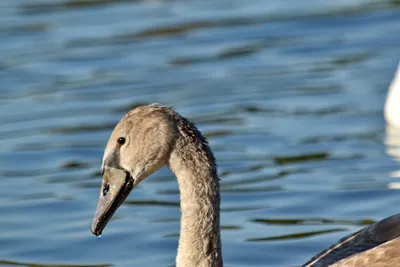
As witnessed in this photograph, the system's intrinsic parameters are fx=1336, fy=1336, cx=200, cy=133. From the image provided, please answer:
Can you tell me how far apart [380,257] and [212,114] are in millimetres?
6085

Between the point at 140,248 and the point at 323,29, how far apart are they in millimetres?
7315

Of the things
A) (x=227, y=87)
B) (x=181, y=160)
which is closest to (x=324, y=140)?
(x=227, y=87)

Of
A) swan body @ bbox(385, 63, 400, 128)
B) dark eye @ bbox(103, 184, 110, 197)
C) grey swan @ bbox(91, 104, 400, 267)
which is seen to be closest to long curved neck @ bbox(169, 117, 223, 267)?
grey swan @ bbox(91, 104, 400, 267)

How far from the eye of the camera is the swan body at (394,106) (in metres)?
12.6

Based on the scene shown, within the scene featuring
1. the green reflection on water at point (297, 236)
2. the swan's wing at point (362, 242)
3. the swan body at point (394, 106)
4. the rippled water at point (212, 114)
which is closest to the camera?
the swan's wing at point (362, 242)

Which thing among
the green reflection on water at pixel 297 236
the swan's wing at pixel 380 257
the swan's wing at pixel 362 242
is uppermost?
the green reflection on water at pixel 297 236

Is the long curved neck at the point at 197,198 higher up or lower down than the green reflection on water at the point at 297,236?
lower down

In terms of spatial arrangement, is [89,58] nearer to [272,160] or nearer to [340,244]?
[272,160]

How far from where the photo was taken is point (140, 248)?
9695mm

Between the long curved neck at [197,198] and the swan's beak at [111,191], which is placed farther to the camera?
the swan's beak at [111,191]

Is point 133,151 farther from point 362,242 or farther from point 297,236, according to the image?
point 297,236

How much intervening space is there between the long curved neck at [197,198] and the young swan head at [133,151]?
0.08m

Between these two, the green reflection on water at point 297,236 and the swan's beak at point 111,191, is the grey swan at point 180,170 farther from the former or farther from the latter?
the green reflection on water at point 297,236

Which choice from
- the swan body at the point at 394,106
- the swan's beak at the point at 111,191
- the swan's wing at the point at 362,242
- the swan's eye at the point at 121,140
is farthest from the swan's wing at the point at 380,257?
the swan body at the point at 394,106
